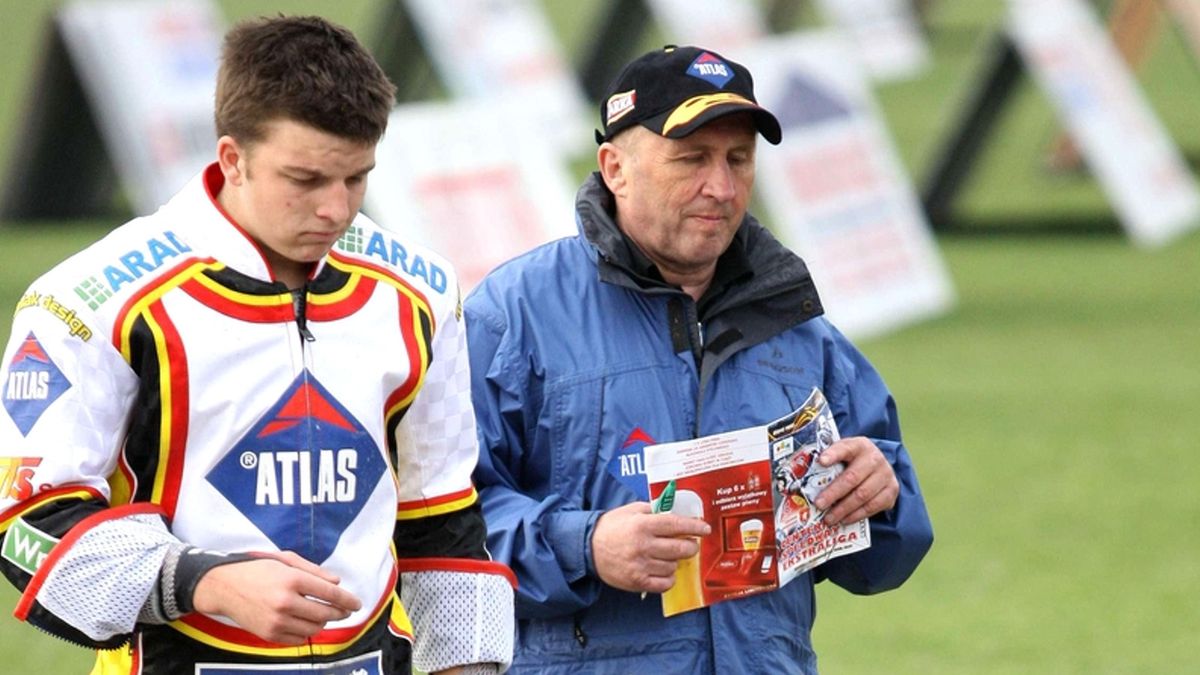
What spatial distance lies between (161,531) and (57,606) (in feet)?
0.54

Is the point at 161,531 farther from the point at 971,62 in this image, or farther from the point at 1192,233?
the point at 971,62

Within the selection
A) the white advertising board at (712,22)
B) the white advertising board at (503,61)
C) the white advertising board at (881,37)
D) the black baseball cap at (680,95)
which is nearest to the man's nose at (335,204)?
the black baseball cap at (680,95)

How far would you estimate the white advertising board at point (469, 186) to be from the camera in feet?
33.7

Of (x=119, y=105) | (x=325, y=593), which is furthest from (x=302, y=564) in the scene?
(x=119, y=105)

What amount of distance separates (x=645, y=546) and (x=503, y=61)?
1754cm

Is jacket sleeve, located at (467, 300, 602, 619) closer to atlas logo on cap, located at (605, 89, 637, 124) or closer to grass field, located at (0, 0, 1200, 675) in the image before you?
atlas logo on cap, located at (605, 89, 637, 124)

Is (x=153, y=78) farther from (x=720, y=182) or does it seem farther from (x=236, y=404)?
(x=236, y=404)

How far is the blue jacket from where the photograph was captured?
389cm

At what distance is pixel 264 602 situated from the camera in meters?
2.95

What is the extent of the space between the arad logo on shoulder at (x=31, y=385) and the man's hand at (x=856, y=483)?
1.40 m

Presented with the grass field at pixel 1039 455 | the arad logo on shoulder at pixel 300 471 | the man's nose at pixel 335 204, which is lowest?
the grass field at pixel 1039 455

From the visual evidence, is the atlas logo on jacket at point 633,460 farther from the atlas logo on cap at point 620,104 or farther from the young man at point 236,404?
the young man at point 236,404

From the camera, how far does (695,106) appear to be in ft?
12.8

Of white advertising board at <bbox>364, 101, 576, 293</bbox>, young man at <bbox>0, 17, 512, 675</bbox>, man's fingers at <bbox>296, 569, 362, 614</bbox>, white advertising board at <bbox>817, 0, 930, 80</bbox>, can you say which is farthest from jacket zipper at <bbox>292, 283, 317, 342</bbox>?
white advertising board at <bbox>817, 0, 930, 80</bbox>
